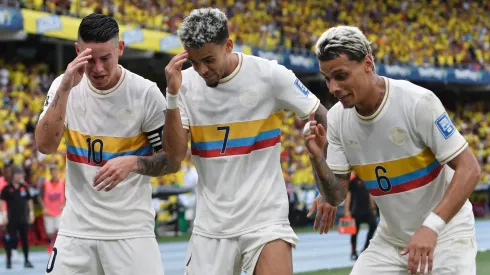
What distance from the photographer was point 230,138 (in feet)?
18.7

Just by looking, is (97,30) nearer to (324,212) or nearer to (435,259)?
(324,212)

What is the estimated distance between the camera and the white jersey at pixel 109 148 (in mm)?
5945

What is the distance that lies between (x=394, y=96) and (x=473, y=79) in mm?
37656

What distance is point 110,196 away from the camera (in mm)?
5957

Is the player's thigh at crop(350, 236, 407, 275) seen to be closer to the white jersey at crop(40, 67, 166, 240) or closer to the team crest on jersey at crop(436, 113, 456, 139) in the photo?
the team crest on jersey at crop(436, 113, 456, 139)

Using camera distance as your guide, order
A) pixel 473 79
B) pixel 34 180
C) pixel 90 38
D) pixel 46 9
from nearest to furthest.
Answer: pixel 90 38 < pixel 34 180 < pixel 46 9 < pixel 473 79

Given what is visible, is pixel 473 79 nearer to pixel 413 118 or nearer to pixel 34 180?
pixel 34 180

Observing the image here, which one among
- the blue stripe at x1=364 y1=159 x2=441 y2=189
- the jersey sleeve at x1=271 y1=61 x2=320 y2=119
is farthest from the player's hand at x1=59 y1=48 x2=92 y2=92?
the blue stripe at x1=364 y1=159 x2=441 y2=189

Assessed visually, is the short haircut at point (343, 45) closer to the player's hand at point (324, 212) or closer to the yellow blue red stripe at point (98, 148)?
the player's hand at point (324, 212)

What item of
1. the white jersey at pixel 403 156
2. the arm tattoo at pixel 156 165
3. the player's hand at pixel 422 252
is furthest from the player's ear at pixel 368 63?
the arm tattoo at pixel 156 165

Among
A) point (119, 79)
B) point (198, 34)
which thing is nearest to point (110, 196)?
point (119, 79)

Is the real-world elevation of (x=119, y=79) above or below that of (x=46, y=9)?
above

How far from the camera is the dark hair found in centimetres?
583

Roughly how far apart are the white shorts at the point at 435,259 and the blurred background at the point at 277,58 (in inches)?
359
